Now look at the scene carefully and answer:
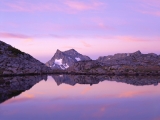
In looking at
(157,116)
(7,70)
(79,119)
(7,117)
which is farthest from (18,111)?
(7,70)

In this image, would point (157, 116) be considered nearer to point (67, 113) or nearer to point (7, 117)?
point (67, 113)

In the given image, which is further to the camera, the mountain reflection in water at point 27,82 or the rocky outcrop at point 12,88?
the mountain reflection in water at point 27,82

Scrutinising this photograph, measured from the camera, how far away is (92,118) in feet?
152

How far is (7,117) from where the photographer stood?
4775cm

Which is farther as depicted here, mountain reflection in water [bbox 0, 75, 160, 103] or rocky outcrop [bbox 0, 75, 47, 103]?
mountain reflection in water [bbox 0, 75, 160, 103]

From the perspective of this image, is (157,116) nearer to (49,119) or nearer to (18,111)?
(49,119)

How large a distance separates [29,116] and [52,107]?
10995mm

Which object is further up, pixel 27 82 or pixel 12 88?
pixel 27 82

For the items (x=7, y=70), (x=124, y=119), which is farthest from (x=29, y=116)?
(x=7, y=70)

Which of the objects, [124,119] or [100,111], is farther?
[100,111]

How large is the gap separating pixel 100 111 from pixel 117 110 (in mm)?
3947

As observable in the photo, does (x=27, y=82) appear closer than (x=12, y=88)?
No

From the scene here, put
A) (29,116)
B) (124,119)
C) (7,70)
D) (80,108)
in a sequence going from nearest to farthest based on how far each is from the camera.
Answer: (124,119), (29,116), (80,108), (7,70)

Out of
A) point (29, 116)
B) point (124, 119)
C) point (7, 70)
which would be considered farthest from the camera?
point (7, 70)
